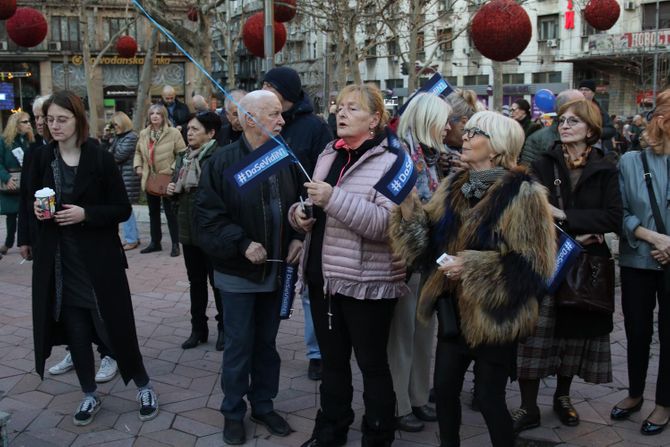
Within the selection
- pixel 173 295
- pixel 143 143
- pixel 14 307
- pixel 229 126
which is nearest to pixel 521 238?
pixel 229 126

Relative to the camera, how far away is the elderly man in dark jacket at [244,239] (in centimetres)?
383

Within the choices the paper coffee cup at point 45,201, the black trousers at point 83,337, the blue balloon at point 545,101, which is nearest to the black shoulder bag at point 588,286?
the black trousers at point 83,337

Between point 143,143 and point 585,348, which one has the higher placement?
point 143,143

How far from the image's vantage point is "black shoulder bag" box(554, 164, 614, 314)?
3.80 metres

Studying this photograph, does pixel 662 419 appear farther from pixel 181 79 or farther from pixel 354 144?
pixel 181 79

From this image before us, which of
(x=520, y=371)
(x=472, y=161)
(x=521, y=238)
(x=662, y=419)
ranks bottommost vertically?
(x=662, y=419)

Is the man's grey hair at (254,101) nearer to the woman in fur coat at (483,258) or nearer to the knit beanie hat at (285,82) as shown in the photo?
the knit beanie hat at (285,82)

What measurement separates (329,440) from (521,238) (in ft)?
5.15

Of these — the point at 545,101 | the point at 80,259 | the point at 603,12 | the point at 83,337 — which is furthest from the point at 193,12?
the point at 83,337

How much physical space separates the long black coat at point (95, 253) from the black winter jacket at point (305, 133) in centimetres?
111

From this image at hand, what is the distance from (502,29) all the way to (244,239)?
4.33 m

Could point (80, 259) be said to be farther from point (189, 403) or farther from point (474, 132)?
point (474, 132)

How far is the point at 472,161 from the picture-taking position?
334cm

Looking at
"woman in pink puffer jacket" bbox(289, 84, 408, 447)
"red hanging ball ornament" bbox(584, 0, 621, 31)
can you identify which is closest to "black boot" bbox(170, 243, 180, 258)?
"woman in pink puffer jacket" bbox(289, 84, 408, 447)
